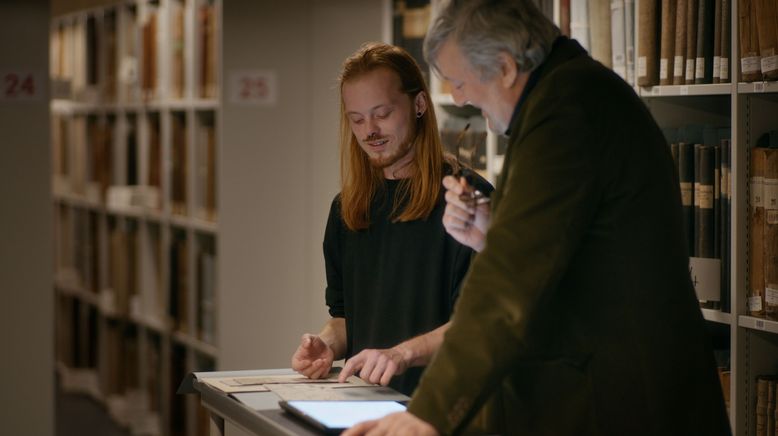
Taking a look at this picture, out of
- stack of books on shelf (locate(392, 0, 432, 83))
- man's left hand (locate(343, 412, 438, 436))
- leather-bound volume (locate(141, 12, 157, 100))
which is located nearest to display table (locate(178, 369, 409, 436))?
man's left hand (locate(343, 412, 438, 436))

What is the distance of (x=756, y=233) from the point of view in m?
2.55

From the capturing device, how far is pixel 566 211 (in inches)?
57.5

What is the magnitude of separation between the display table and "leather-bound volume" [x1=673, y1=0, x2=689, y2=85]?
1.32 m

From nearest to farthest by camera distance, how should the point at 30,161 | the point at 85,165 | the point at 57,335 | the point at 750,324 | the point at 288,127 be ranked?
the point at 750,324
the point at 30,161
the point at 288,127
the point at 85,165
the point at 57,335

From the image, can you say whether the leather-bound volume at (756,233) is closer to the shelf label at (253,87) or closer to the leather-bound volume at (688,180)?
the leather-bound volume at (688,180)

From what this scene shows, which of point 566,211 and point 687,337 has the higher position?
point 566,211

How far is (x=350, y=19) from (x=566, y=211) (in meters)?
3.00

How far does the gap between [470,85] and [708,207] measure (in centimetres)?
128

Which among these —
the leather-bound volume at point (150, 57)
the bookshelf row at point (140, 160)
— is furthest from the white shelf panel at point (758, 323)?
the leather-bound volume at point (150, 57)

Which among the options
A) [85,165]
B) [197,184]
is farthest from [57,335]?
[197,184]

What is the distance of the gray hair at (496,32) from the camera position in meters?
1.55

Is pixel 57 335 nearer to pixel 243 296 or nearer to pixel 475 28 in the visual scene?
pixel 243 296

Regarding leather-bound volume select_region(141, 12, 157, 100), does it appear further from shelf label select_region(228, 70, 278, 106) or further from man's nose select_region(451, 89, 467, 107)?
man's nose select_region(451, 89, 467, 107)

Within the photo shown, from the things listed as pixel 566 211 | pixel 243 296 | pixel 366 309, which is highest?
pixel 566 211
